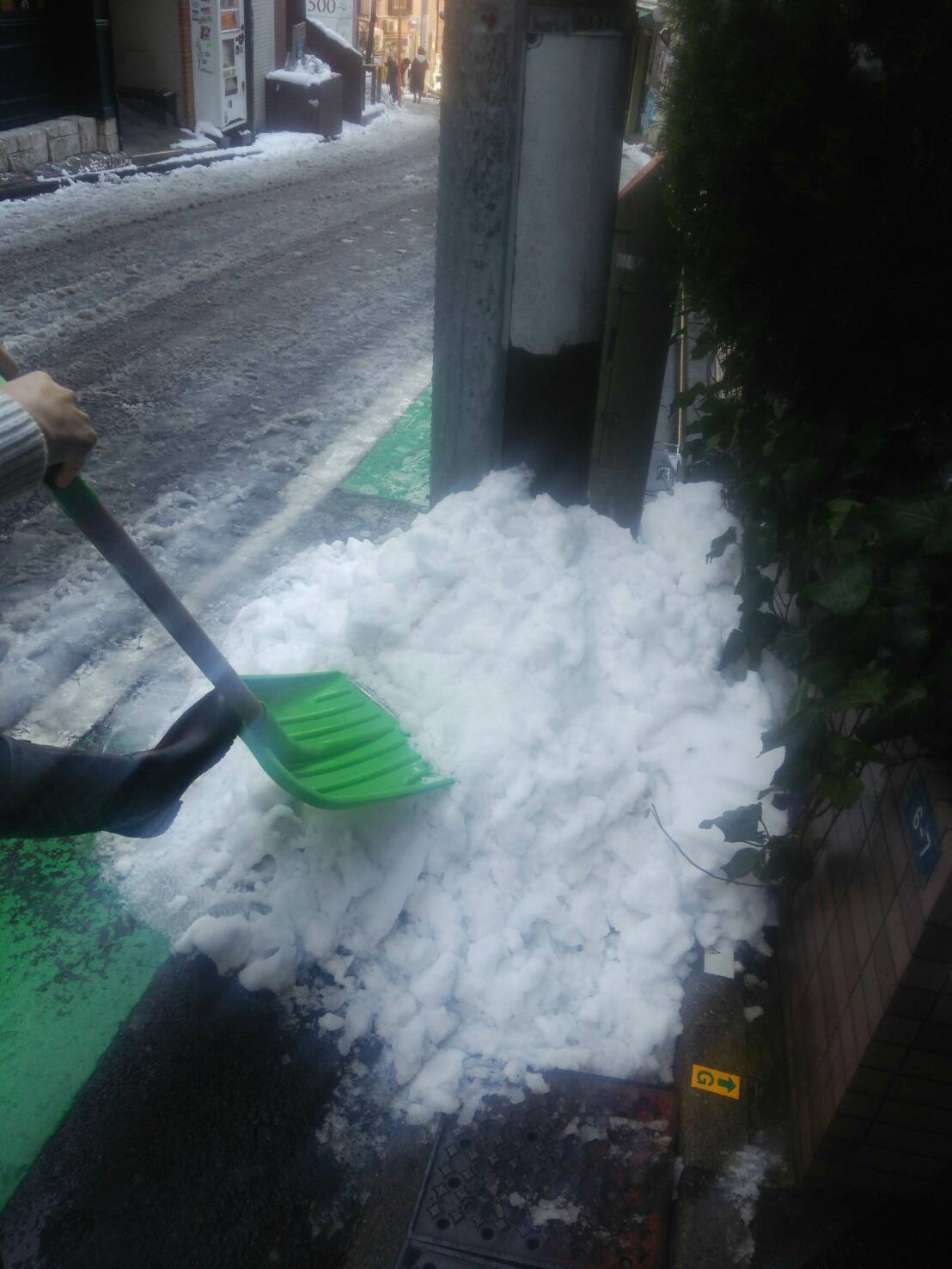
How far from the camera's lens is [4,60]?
40.0ft

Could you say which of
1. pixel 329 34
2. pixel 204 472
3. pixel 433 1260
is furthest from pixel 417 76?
pixel 433 1260

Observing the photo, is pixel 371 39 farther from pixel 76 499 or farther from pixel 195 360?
pixel 76 499

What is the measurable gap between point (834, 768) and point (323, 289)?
25.6 feet

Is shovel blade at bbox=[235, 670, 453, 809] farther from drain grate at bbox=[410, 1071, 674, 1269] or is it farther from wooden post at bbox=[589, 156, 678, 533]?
wooden post at bbox=[589, 156, 678, 533]

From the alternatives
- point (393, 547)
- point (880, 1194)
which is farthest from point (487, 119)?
point (880, 1194)

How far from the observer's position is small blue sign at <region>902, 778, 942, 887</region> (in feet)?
5.34

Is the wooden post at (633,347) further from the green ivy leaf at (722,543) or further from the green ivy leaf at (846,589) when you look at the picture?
the green ivy leaf at (846,589)

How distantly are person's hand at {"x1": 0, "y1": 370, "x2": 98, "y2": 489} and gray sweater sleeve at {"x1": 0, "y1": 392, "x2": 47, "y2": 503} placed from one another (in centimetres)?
3

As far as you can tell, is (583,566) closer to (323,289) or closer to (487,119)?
(487,119)

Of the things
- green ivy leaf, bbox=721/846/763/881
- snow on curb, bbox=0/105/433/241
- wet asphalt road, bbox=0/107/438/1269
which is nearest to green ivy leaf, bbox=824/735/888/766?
green ivy leaf, bbox=721/846/763/881

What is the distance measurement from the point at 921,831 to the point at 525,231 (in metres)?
2.18

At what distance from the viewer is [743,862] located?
2.40 metres

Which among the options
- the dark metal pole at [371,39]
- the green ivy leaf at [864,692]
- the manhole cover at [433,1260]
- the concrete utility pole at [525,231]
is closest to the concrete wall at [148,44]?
the dark metal pole at [371,39]

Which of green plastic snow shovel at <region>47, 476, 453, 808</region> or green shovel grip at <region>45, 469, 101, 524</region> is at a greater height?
green shovel grip at <region>45, 469, 101, 524</region>
